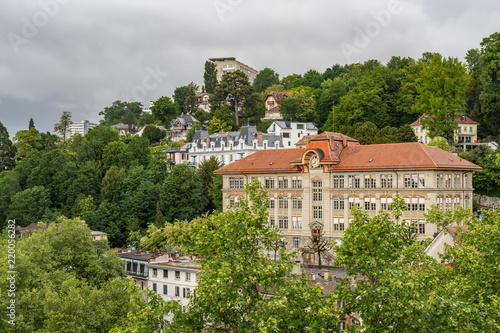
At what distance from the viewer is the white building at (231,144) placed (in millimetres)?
101562

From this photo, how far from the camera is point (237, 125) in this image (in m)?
120

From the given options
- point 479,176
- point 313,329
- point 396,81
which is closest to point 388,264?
point 313,329

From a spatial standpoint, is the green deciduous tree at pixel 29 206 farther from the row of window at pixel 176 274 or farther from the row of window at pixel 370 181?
the row of window at pixel 176 274

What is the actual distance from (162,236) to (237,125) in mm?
49470

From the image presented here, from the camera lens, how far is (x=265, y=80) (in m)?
161

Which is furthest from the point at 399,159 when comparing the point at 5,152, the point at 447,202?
the point at 5,152

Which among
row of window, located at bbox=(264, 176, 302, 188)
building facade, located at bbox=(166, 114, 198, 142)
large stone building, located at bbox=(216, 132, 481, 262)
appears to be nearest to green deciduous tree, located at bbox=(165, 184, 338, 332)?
large stone building, located at bbox=(216, 132, 481, 262)

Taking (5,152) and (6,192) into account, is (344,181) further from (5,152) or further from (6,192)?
Answer: (5,152)

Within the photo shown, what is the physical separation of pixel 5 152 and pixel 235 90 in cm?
5104

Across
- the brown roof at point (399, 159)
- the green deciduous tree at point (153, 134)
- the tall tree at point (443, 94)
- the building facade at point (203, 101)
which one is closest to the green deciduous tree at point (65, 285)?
the brown roof at point (399, 159)

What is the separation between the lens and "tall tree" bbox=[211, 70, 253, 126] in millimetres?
123188

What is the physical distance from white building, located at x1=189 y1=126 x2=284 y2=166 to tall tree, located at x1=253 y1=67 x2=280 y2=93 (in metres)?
54.5

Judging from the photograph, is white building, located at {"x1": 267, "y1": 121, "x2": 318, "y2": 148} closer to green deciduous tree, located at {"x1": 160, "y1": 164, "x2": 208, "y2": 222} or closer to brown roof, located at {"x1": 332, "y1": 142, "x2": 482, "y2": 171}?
green deciduous tree, located at {"x1": 160, "y1": 164, "x2": 208, "y2": 222}

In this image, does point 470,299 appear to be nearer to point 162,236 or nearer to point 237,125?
point 162,236
